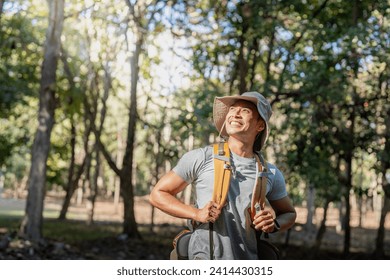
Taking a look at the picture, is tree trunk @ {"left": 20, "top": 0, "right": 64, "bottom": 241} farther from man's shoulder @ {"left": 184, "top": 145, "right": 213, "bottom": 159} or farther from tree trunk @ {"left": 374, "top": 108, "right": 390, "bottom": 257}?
man's shoulder @ {"left": 184, "top": 145, "right": 213, "bottom": 159}

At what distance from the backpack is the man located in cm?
4

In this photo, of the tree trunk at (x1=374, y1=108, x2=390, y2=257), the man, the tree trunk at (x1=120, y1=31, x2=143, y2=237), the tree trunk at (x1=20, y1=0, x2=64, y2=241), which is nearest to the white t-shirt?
the man

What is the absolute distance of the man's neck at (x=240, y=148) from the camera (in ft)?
9.76

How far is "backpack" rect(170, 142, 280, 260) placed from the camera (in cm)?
267

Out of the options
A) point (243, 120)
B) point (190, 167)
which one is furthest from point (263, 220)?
point (243, 120)

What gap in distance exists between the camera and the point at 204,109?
35.6 feet

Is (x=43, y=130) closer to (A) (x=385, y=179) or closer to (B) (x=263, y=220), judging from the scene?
(A) (x=385, y=179)

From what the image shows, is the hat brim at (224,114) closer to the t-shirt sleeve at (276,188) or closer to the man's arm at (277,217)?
the t-shirt sleeve at (276,188)

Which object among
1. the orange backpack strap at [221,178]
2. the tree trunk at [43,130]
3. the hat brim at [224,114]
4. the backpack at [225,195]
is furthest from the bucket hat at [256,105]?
the tree trunk at [43,130]

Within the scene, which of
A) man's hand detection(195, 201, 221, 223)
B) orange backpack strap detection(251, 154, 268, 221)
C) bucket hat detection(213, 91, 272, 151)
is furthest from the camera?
bucket hat detection(213, 91, 272, 151)

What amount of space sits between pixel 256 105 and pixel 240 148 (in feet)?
0.85

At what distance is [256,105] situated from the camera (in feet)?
9.91
